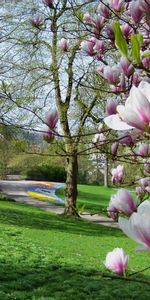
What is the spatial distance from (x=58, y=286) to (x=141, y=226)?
496 cm

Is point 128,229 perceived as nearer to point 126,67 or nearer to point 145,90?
point 145,90

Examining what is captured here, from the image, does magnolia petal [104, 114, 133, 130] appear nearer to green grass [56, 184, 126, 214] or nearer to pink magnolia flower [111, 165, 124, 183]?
pink magnolia flower [111, 165, 124, 183]

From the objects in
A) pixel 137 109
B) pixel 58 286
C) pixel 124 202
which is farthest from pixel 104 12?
pixel 58 286

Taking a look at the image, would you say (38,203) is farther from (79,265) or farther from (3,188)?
(79,265)

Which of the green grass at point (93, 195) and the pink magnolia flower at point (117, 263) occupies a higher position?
the pink magnolia flower at point (117, 263)

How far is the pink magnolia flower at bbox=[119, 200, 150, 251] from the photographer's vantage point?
78 centimetres

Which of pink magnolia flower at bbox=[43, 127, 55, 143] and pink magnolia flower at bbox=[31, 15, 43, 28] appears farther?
pink magnolia flower at bbox=[31, 15, 43, 28]

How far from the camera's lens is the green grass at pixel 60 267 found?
5.21m

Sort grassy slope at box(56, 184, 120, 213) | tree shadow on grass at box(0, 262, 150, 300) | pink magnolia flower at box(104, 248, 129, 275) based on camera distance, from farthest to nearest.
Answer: grassy slope at box(56, 184, 120, 213), tree shadow on grass at box(0, 262, 150, 300), pink magnolia flower at box(104, 248, 129, 275)

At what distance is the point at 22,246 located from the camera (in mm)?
8344

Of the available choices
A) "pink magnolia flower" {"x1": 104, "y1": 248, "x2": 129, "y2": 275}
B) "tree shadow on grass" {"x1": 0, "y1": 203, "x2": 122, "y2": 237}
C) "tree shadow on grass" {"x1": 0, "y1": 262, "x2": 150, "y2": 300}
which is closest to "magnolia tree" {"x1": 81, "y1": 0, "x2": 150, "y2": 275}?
"pink magnolia flower" {"x1": 104, "y1": 248, "x2": 129, "y2": 275}

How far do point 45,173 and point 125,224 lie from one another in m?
38.0

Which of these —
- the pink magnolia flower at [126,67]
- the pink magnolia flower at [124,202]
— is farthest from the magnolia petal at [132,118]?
the pink magnolia flower at [126,67]

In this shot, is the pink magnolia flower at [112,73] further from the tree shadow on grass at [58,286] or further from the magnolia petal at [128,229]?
the tree shadow on grass at [58,286]
